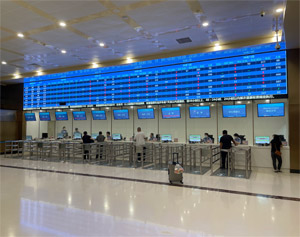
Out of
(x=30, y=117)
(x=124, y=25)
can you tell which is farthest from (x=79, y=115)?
(x=124, y=25)

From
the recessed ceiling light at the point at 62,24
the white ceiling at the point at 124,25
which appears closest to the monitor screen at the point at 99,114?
the white ceiling at the point at 124,25

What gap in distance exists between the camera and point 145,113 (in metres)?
9.39

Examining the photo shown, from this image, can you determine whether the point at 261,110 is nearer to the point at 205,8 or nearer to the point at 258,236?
the point at 205,8

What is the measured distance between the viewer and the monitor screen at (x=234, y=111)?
7.73 m

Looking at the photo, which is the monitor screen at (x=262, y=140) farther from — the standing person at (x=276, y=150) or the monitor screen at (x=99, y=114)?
the monitor screen at (x=99, y=114)

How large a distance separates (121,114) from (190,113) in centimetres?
314

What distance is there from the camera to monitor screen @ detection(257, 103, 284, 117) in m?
7.24

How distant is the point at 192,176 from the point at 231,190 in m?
1.52

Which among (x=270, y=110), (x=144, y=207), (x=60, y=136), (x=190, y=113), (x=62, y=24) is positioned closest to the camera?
(x=144, y=207)

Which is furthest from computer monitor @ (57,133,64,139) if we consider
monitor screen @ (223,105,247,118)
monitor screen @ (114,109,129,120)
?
monitor screen @ (223,105,247,118)

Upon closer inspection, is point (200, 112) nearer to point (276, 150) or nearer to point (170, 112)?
point (170, 112)

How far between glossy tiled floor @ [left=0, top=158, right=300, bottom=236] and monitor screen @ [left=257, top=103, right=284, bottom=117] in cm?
232

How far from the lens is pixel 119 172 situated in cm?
657

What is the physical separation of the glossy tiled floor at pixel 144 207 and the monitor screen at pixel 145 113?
155 inches
